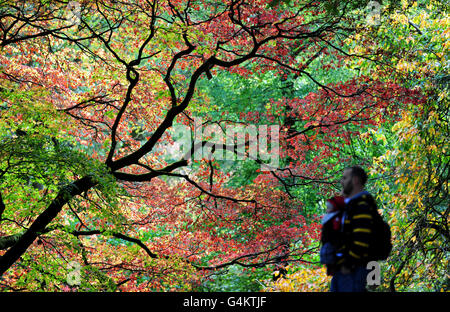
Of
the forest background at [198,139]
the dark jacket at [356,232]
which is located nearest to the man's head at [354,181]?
the dark jacket at [356,232]

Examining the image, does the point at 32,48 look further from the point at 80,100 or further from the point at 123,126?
the point at 123,126

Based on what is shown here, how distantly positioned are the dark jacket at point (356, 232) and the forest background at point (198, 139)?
3.09 meters

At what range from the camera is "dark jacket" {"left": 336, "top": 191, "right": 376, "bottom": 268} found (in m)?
2.81

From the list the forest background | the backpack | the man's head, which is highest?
the forest background

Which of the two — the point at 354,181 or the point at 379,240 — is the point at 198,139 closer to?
the point at 354,181

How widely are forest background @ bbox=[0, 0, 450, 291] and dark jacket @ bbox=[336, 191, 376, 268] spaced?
3.09m

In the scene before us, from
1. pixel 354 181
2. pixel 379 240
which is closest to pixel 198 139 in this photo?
pixel 354 181

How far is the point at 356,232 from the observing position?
282 cm

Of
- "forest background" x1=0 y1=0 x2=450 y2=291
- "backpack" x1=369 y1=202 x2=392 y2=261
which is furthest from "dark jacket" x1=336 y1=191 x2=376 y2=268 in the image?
"forest background" x1=0 y1=0 x2=450 y2=291

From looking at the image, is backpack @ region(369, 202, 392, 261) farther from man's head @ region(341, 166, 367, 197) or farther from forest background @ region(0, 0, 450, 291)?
forest background @ region(0, 0, 450, 291)

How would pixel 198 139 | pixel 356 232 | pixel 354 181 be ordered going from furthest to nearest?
pixel 198 139
pixel 354 181
pixel 356 232

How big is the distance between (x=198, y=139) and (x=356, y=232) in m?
6.57

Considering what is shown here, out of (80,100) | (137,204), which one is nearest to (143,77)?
(80,100)

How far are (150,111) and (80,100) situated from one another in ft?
4.52
